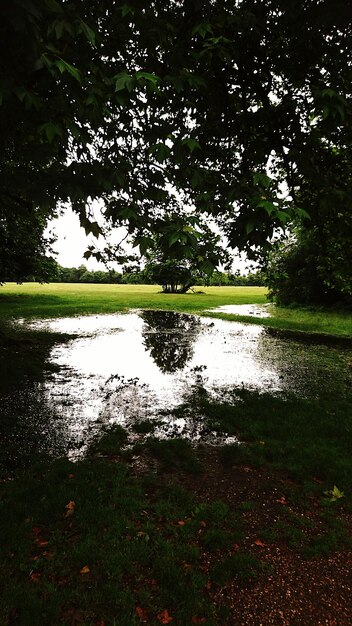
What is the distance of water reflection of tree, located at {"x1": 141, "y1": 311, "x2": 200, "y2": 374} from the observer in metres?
14.9

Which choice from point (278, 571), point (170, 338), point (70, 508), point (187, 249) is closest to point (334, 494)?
point (278, 571)

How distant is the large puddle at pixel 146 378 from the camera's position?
26.9 feet

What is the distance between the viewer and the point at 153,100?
5605 millimetres

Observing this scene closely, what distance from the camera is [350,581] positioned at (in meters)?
4.26

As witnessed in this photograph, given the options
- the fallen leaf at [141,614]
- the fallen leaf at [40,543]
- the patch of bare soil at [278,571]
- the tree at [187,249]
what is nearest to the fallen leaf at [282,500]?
the patch of bare soil at [278,571]

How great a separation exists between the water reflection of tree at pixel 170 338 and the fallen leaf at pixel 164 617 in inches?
376

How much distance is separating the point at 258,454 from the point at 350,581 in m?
2.93

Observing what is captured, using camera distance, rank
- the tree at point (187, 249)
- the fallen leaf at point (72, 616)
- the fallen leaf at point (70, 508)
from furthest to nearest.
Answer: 1. the fallen leaf at point (70, 508)
2. the tree at point (187, 249)
3. the fallen leaf at point (72, 616)

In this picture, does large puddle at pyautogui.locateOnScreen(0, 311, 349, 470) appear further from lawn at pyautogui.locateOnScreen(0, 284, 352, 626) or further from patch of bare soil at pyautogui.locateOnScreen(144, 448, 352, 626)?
patch of bare soil at pyautogui.locateOnScreen(144, 448, 352, 626)

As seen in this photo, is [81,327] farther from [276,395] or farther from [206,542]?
[206,542]

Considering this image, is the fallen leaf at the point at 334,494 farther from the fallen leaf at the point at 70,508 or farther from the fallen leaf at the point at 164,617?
the fallen leaf at the point at 70,508

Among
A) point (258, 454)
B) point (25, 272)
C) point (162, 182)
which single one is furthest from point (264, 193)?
point (25, 272)

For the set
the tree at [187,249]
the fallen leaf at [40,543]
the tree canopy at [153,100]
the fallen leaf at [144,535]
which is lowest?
the fallen leaf at [144,535]

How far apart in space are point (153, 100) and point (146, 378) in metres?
8.93
